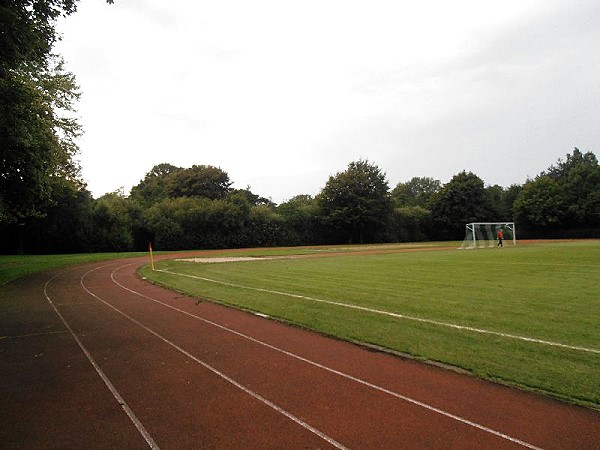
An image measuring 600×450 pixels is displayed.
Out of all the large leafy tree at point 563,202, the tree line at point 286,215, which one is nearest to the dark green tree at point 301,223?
the tree line at point 286,215

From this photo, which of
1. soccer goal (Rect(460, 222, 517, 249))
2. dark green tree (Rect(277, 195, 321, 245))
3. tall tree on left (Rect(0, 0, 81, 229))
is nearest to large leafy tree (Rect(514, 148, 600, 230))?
soccer goal (Rect(460, 222, 517, 249))

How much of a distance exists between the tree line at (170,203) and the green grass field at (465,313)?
7735 millimetres

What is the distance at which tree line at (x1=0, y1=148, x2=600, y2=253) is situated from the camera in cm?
4081

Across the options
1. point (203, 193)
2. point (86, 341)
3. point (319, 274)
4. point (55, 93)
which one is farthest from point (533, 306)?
point (203, 193)

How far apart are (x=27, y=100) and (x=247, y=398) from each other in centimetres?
1205

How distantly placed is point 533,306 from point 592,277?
22.0 ft

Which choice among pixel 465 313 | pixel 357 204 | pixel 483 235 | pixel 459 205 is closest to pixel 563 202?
pixel 459 205

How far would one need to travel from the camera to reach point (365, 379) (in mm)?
5465

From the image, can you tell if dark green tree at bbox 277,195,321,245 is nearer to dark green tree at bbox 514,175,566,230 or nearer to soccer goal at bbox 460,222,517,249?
soccer goal at bbox 460,222,517,249

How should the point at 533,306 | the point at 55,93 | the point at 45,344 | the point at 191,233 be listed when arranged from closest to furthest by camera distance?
the point at 45,344 → the point at 533,306 → the point at 55,93 → the point at 191,233

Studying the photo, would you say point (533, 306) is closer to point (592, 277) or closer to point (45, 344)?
point (592, 277)

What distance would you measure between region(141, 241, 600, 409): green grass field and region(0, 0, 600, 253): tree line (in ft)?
25.4

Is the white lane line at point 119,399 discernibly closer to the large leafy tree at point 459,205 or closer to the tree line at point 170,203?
the tree line at point 170,203

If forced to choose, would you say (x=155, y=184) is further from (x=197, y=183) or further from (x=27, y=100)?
(x=27, y=100)
